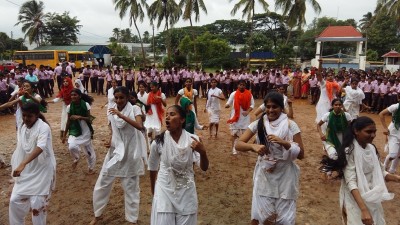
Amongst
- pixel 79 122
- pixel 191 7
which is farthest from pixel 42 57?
pixel 79 122

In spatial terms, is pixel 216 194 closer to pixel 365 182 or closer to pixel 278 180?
pixel 278 180

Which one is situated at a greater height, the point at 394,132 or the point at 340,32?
the point at 340,32

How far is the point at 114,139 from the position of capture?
181 inches

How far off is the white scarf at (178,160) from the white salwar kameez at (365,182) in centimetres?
140

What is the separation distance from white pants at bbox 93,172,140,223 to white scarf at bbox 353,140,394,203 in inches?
109

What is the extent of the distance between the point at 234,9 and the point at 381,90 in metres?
16.2

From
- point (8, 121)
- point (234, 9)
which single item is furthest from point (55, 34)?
point (8, 121)

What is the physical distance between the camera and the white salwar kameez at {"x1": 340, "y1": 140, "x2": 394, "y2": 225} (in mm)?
3018

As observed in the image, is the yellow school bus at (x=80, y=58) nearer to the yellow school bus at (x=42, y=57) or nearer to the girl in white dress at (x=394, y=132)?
the yellow school bus at (x=42, y=57)

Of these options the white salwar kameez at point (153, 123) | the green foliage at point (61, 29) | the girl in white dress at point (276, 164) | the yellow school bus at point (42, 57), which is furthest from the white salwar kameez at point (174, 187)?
the green foliage at point (61, 29)

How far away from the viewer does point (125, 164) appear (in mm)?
4562

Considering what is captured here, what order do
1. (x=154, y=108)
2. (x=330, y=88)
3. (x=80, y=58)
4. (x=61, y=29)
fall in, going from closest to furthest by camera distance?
1. (x=154, y=108)
2. (x=330, y=88)
3. (x=80, y=58)
4. (x=61, y=29)

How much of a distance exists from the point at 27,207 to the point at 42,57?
34922 mm

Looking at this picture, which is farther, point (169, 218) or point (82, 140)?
point (82, 140)
